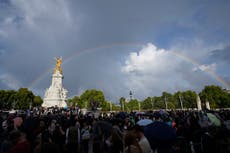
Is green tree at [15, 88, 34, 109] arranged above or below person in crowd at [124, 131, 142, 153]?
above

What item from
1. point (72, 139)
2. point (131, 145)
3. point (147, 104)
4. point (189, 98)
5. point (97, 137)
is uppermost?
point (189, 98)

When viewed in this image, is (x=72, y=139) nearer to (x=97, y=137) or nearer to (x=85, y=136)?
(x=85, y=136)

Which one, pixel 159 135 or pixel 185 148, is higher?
pixel 159 135

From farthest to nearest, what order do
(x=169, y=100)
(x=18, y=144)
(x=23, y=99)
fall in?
(x=169, y=100)
(x=23, y=99)
(x=18, y=144)

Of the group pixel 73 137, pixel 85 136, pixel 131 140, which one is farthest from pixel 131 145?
pixel 85 136

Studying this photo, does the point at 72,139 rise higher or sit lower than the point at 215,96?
lower

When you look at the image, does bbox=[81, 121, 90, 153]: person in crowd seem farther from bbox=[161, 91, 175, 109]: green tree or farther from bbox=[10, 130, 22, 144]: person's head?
bbox=[161, 91, 175, 109]: green tree

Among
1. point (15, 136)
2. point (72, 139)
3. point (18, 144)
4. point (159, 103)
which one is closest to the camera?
point (18, 144)

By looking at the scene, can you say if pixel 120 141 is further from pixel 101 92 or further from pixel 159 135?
pixel 101 92

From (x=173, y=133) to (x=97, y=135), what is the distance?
12.7 feet

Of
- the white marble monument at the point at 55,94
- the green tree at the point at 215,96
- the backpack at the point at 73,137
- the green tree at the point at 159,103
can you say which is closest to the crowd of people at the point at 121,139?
the backpack at the point at 73,137

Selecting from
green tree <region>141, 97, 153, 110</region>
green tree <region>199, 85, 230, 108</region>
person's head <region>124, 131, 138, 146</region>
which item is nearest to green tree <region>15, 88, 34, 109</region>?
green tree <region>141, 97, 153, 110</region>

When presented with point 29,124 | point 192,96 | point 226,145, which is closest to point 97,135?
point 29,124

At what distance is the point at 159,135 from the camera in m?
5.02
